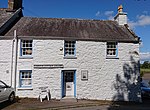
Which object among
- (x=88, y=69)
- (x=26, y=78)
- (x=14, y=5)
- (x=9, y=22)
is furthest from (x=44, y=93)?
(x=14, y=5)

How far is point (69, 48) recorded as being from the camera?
17.1m

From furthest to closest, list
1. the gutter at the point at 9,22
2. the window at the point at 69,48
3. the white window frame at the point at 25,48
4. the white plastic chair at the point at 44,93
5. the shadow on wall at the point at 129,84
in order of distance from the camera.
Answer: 1. the shadow on wall at the point at 129,84
2. the window at the point at 69,48
3. the gutter at the point at 9,22
4. the white window frame at the point at 25,48
5. the white plastic chair at the point at 44,93

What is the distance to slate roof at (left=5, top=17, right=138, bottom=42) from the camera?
17.1 m

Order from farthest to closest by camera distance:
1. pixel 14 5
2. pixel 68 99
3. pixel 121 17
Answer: pixel 14 5, pixel 121 17, pixel 68 99

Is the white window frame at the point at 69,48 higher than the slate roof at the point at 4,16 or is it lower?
lower

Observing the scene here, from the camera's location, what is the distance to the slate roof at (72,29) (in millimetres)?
17125

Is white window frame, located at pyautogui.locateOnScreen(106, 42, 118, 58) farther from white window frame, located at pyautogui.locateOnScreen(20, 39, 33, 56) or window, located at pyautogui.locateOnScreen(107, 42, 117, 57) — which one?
white window frame, located at pyautogui.locateOnScreen(20, 39, 33, 56)

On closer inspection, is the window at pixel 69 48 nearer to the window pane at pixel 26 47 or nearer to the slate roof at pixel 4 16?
the window pane at pixel 26 47

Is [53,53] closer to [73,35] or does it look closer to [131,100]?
[73,35]

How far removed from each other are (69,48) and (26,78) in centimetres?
452

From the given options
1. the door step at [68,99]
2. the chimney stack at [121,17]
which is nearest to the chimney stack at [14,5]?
the door step at [68,99]

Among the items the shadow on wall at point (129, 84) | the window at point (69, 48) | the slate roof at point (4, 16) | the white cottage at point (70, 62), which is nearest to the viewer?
the white cottage at point (70, 62)

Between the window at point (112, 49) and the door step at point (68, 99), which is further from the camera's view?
the window at point (112, 49)

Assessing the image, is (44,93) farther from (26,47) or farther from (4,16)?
(4,16)
